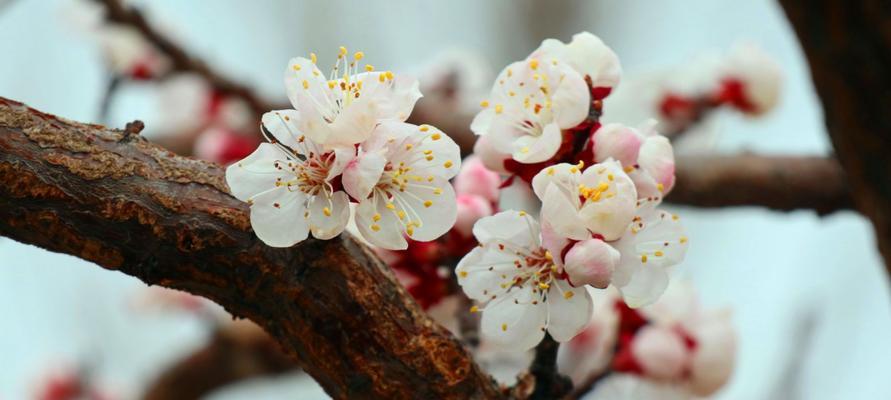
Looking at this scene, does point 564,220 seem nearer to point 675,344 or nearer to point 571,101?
point 571,101

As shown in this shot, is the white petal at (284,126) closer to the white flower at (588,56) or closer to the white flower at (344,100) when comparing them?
the white flower at (344,100)

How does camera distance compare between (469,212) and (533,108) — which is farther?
(469,212)

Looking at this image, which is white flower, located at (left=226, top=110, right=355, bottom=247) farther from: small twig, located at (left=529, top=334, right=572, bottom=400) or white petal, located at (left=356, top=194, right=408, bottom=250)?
small twig, located at (left=529, top=334, right=572, bottom=400)

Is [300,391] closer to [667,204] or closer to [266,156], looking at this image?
[667,204]

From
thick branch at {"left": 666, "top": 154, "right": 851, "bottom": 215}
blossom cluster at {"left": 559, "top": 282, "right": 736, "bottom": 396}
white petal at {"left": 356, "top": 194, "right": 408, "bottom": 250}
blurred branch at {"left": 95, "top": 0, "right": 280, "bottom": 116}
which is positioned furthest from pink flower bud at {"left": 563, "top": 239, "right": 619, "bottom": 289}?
blurred branch at {"left": 95, "top": 0, "right": 280, "bottom": 116}

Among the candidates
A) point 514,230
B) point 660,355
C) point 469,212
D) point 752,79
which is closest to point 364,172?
point 514,230

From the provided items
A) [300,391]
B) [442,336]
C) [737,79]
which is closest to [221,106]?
[300,391]
